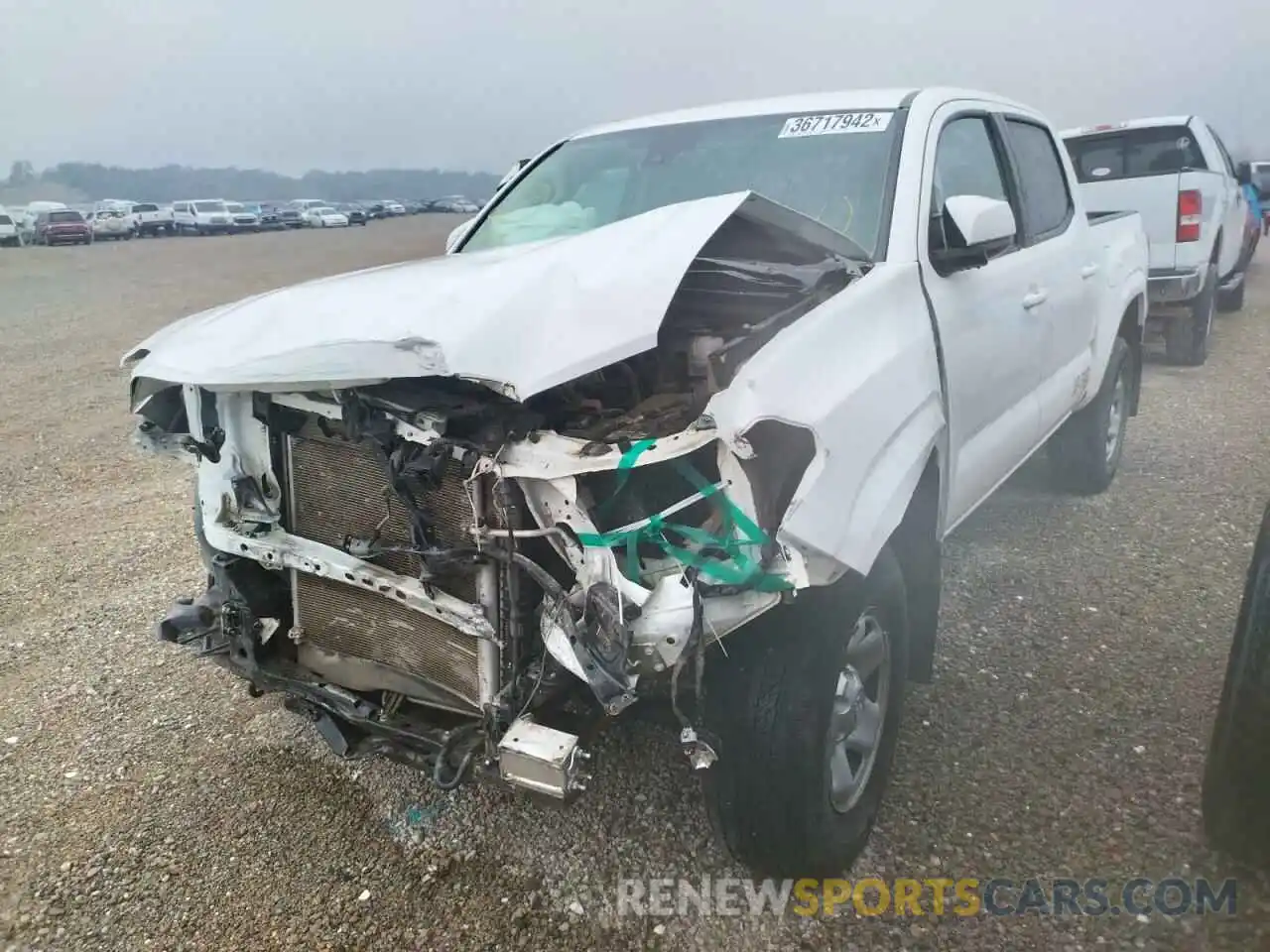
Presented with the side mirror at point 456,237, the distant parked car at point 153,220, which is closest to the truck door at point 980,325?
the side mirror at point 456,237

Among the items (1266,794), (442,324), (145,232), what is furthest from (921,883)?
(145,232)

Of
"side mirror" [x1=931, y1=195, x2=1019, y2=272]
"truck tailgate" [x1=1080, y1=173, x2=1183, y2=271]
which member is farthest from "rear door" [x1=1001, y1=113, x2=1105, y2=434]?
"truck tailgate" [x1=1080, y1=173, x2=1183, y2=271]

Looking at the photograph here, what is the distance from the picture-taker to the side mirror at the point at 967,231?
294cm

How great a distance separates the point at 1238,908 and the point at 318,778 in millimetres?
2579

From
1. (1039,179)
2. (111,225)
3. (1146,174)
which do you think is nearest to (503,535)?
(1039,179)

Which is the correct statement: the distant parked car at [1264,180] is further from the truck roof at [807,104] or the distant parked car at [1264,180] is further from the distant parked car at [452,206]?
the distant parked car at [452,206]

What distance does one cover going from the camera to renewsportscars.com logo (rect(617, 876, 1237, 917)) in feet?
8.19

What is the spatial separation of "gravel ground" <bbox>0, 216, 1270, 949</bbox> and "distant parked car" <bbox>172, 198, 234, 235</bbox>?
1600 inches

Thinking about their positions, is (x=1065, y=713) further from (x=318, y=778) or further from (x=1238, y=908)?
(x=318, y=778)

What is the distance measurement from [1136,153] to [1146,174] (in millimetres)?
224

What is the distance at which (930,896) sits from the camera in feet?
8.43

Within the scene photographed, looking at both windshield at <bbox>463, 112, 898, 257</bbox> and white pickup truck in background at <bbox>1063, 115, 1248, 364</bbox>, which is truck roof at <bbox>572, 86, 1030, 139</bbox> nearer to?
windshield at <bbox>463, 112, 898, 257</bbox>

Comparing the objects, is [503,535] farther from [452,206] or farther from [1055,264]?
[452,206]

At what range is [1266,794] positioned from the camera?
2467 millimetres
